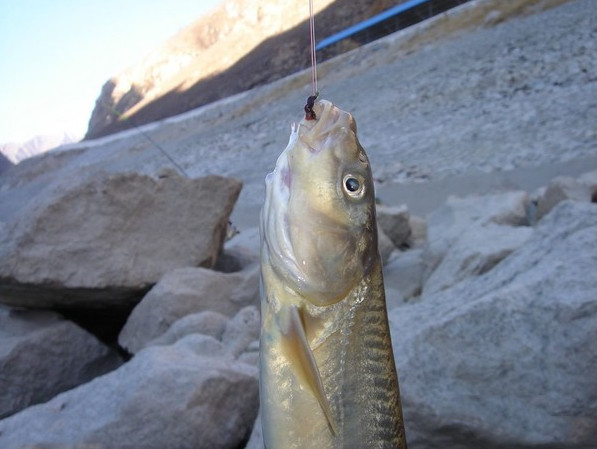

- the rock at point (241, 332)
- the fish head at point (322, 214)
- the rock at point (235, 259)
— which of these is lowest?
the rock at point (235, 259)

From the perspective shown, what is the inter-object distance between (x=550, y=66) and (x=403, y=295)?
35.1ft

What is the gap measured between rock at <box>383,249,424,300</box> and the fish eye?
2.71 meters

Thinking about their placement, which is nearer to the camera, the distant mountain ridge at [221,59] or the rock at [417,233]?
the rock at [417,233]

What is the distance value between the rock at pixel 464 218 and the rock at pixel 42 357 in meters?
2.32

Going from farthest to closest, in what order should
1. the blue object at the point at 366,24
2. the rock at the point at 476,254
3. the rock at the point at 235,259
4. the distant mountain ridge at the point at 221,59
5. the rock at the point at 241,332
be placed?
the distant mountain ridge at the point at 221,59, the blue object at the point at 366,24, the rock at the point at 235,259, the rock at the point at 241,332, the rock at the point at 476,254

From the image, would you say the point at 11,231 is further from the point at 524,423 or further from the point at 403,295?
the point at 524,423

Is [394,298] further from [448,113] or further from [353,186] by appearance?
[448,113]

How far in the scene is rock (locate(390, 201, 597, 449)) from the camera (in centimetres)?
176

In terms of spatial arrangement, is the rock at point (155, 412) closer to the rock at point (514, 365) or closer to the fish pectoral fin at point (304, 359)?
the rock at point (514, 365)

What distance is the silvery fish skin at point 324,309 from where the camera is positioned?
1.24 m

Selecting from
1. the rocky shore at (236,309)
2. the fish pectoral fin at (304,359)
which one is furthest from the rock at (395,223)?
the fish pectoral fin at (304,359)

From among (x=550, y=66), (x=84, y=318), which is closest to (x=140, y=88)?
(x=550, y=66)

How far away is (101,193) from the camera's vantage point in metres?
4.31

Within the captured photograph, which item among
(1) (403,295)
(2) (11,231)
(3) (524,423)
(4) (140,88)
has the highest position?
(4) (140,88)
